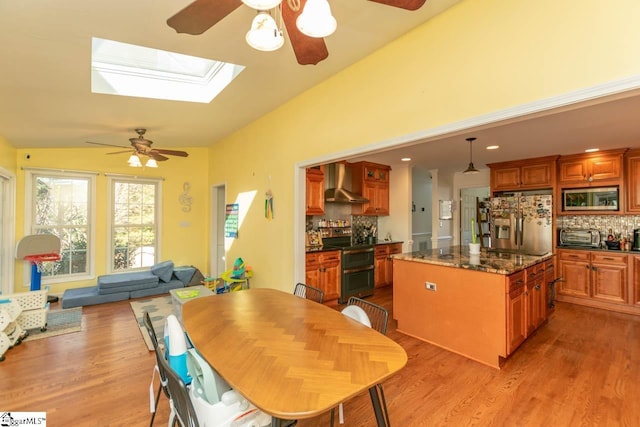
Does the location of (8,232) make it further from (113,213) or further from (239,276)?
(239,276)

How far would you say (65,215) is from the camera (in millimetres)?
4883

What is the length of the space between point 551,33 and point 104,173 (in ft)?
20.6

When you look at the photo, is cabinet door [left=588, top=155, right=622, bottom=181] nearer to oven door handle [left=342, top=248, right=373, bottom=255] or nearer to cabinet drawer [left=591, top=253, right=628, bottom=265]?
cabinet drawer [left=591, top=253, right=628, bottom=265]


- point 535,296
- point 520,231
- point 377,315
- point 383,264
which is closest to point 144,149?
point 377,315

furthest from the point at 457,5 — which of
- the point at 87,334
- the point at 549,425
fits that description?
the point at 87,334

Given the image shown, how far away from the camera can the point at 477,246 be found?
10.9 feet

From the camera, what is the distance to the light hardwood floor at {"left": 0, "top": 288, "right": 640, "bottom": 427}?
1962 millimetres

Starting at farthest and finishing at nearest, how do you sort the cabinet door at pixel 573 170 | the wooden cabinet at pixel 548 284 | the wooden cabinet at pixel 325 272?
the cabinet door at pixel 573 170 → the wooden cabinet at pixel 325 272 → the wooden cabinet at pixel 548 284

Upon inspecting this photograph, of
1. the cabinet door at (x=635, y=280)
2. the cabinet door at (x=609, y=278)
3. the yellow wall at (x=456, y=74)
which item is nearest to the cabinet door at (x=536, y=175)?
the cabinet door at (x=609, y=278)

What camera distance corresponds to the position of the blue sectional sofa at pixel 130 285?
4.39 m

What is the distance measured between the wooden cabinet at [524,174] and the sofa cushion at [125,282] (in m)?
6.50

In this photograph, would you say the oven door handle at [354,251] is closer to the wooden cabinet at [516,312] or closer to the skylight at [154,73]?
the wooden cabinet at [516,312]

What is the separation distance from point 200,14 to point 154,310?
13.8 ft

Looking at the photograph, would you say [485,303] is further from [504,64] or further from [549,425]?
[504,64]
